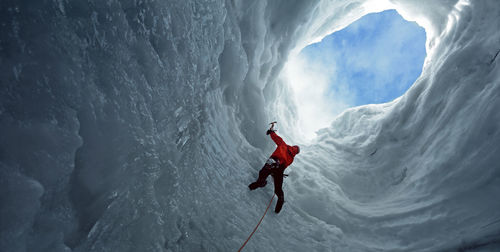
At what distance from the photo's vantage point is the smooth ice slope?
1.40m

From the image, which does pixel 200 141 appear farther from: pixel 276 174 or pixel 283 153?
pixel 283 153

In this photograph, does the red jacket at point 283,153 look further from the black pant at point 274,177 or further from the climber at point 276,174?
the black pant at point 274,177

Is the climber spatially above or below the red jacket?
below

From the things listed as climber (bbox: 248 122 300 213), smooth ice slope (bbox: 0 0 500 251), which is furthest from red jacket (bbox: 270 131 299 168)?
smooth ice slope (bbox: 0 0 500 251)

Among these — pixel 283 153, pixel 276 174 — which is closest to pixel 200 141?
pixel 276 174

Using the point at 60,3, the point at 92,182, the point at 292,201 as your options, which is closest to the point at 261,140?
the point at 292,201

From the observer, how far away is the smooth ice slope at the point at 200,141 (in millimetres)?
1400

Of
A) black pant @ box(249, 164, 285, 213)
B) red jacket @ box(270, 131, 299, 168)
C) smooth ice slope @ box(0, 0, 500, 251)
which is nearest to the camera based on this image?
smooth ice slope @ box(0, 0, 500, 251)

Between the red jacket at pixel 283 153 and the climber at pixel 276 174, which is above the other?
the red jacket at pixel 283 153

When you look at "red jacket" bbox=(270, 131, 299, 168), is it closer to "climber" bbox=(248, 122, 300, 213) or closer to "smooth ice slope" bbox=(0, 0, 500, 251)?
"climber" bbox=(248, 122, 300, 213)

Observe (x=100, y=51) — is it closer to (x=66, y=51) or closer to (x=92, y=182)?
(x=66, y=51)

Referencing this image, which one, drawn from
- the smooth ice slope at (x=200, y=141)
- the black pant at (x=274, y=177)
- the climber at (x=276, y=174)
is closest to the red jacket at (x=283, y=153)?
the climber at (x=276, y=174)

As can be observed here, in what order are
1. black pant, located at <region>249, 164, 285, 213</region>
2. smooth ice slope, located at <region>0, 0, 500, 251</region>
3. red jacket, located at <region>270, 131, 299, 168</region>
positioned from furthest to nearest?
red jacket, located at <region>270, 131, 299, 168</region> < black pant, located at <region>249, 164, 285, 213</region> < smooth ice slope, located at <region>0, 0, 500, 251</region>

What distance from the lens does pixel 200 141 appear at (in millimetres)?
3264
